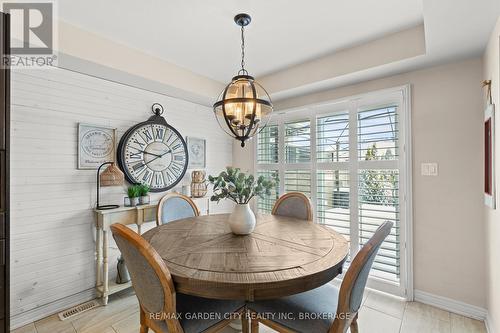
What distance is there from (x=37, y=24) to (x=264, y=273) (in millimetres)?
2474

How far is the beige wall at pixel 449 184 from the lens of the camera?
212 centimetres

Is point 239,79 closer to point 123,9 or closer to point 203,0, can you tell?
point 203,0

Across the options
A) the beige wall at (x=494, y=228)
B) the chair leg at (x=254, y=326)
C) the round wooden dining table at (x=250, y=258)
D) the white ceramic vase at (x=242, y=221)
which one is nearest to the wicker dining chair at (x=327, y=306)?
the chair leg at (x=254, y=326)

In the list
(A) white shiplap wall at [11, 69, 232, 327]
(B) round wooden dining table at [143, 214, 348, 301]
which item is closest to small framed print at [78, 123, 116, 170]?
(A) white shiplap wall at [11, 69, 232, 327]

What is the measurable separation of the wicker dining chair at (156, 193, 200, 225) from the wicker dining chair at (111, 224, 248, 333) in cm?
98

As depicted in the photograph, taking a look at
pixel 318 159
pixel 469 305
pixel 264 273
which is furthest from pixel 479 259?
pixel 264 273

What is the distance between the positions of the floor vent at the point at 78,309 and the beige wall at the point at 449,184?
10.4ft

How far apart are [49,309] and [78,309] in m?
0.23

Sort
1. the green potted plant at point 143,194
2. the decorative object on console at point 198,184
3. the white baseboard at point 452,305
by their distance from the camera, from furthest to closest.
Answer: the decorative object on console at point 198,184, the green potted plant at point 143,194, the white baseboard at point 452,305

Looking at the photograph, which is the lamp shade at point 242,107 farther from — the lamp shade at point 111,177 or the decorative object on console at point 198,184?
the decorative object on console at point 198,184

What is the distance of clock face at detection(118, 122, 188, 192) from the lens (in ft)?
9.04

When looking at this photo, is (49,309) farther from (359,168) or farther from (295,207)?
(359,168)

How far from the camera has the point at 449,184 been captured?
2.25 metres

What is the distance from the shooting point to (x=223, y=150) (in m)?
3.98
